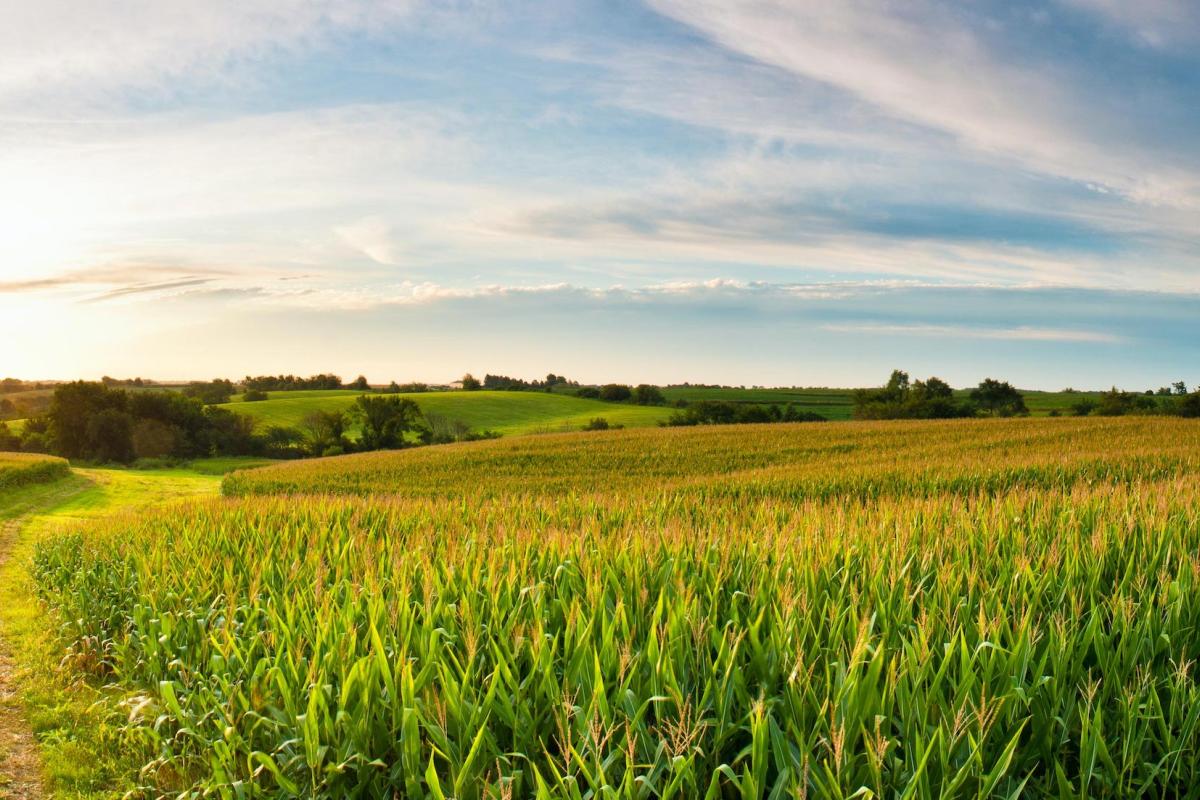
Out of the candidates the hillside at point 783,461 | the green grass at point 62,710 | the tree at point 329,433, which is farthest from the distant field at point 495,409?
the green grass at point 62,710

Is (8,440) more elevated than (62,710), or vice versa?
(62,710)

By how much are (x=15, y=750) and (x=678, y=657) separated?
7279mm

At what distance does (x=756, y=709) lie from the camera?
3490 mm

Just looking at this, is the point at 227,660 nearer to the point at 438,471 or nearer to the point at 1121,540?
the point at 1121,540

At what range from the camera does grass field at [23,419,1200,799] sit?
376 centimetres

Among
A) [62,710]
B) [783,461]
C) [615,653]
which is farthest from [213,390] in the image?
[615,653]

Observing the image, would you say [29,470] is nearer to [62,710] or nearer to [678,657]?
[62,710]

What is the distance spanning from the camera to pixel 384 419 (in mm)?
67500

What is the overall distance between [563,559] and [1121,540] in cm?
543

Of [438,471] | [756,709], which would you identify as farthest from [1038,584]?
[438,471]

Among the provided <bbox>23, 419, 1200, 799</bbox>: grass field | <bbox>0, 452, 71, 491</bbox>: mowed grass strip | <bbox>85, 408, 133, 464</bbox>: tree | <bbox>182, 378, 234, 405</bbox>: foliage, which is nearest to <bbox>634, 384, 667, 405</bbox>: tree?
<bbox>182, 378, 234, 405</bbox>: foliage

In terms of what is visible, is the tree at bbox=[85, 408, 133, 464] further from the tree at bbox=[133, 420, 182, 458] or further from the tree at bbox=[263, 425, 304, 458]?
the tree at bbox=[263, 425, 304, 458]

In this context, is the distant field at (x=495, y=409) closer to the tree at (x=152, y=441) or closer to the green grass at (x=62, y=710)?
the tree at (x=152, y=441)

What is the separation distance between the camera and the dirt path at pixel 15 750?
22.5ft
